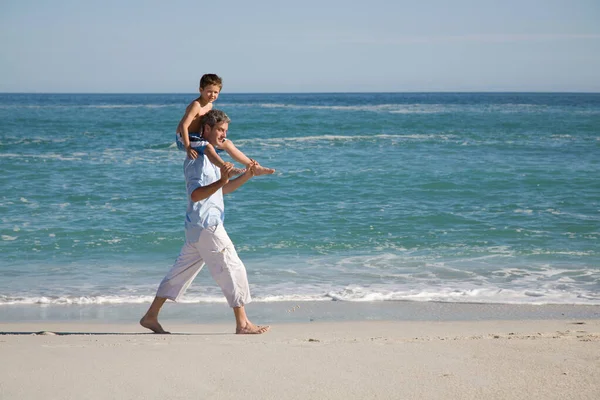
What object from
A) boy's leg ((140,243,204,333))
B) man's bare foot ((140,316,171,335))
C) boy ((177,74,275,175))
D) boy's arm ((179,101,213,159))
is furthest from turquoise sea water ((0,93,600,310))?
boy ((177,74,275,175))

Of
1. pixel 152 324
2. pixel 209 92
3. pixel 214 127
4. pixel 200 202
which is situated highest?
pixel 209 92

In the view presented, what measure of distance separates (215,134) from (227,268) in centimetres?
95

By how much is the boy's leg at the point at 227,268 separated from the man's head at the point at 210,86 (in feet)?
4.23

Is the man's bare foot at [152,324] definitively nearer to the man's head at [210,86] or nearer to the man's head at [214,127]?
the man's head at [214,127]

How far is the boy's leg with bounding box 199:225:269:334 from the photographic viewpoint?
4.97 m

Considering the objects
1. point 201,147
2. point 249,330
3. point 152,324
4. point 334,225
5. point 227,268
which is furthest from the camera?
point 334,225

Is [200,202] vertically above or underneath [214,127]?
underneath

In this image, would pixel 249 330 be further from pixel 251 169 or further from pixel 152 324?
pixel 251 169

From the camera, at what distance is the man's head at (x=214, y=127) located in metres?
4.89

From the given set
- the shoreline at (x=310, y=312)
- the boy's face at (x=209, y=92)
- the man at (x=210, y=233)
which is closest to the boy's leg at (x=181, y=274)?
the man at (x=210, y=233)

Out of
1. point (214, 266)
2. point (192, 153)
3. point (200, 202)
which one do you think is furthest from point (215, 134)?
point (214, 266)

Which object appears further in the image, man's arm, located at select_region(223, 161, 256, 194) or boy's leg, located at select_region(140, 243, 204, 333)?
boy's leg, located at select_region(140, 243, 204, 333)

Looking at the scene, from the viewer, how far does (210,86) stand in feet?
18.9

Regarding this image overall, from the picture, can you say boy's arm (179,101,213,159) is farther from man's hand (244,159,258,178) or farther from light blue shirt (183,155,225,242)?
man's hand (244,159,258,178)
